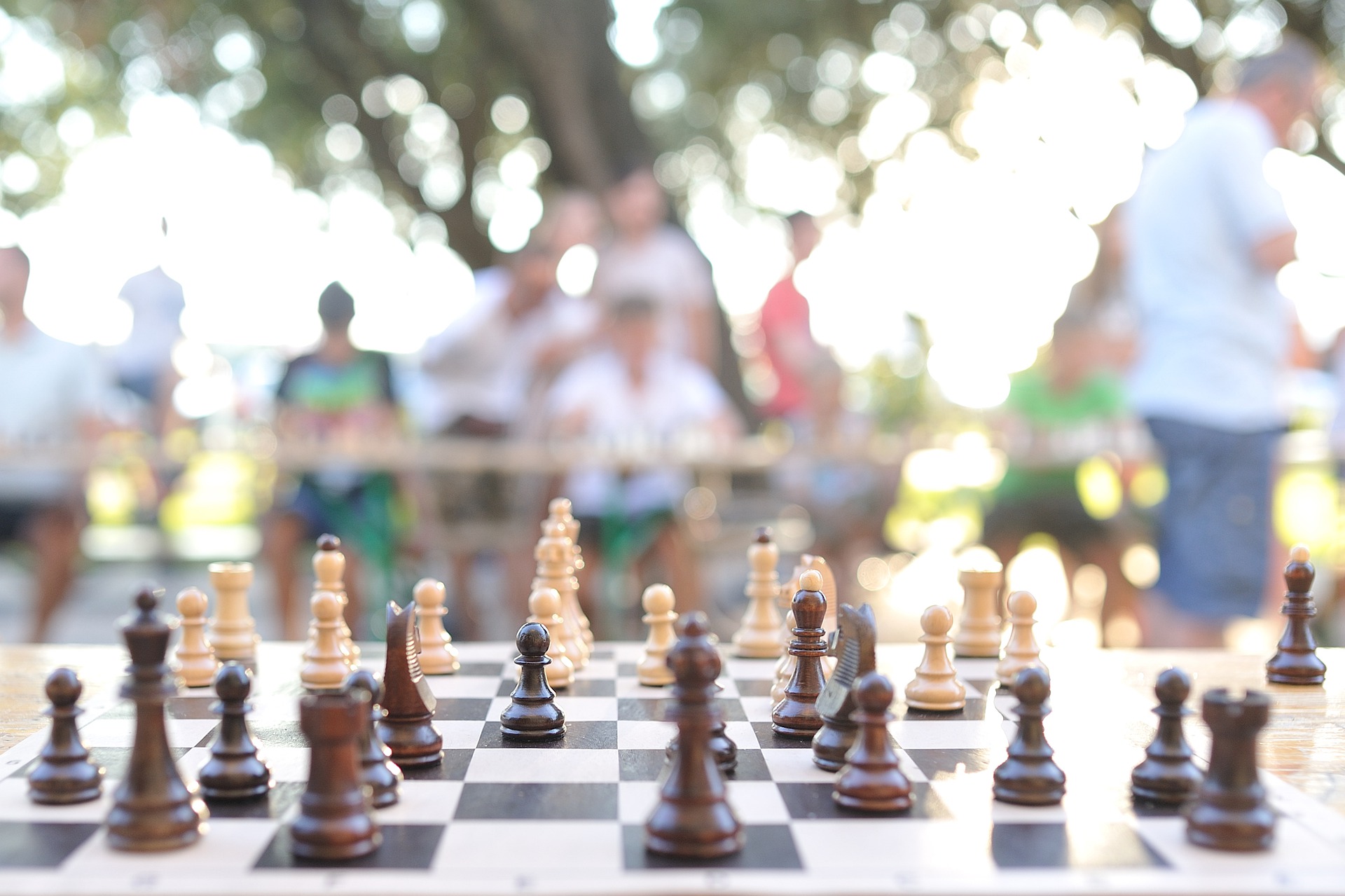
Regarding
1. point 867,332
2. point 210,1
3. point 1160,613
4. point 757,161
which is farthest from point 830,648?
point 757,161

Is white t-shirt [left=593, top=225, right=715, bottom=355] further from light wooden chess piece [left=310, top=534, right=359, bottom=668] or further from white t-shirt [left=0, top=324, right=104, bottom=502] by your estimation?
light wooden chess piece [left=310, top=534, right=359, bottom=668]

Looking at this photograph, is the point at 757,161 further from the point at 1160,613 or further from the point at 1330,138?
the point at 1160,613

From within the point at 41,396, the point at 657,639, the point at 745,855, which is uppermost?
the point at 41,396

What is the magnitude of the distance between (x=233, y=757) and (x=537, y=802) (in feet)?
1.11

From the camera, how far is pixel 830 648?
75.8 inches

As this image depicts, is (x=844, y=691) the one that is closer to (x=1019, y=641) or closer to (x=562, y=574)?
(x=1019, y=641)

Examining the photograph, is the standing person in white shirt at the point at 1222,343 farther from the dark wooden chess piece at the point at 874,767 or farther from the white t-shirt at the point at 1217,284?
the dark wooden chess piece at the point at 874,767

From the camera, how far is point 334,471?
4.86m

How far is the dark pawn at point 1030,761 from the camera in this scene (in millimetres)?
1330

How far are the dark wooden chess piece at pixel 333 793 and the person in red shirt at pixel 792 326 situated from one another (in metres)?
4.91

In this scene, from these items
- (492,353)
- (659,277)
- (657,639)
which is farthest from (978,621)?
(659,277)

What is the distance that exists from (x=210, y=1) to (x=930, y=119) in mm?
5459

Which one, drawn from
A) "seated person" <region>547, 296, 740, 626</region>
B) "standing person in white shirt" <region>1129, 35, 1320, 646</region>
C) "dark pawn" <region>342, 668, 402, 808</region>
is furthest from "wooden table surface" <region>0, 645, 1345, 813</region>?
"seated person" <region>547, 296, 740, 626</region>

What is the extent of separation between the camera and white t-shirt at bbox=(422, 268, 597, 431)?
518 centimetres
